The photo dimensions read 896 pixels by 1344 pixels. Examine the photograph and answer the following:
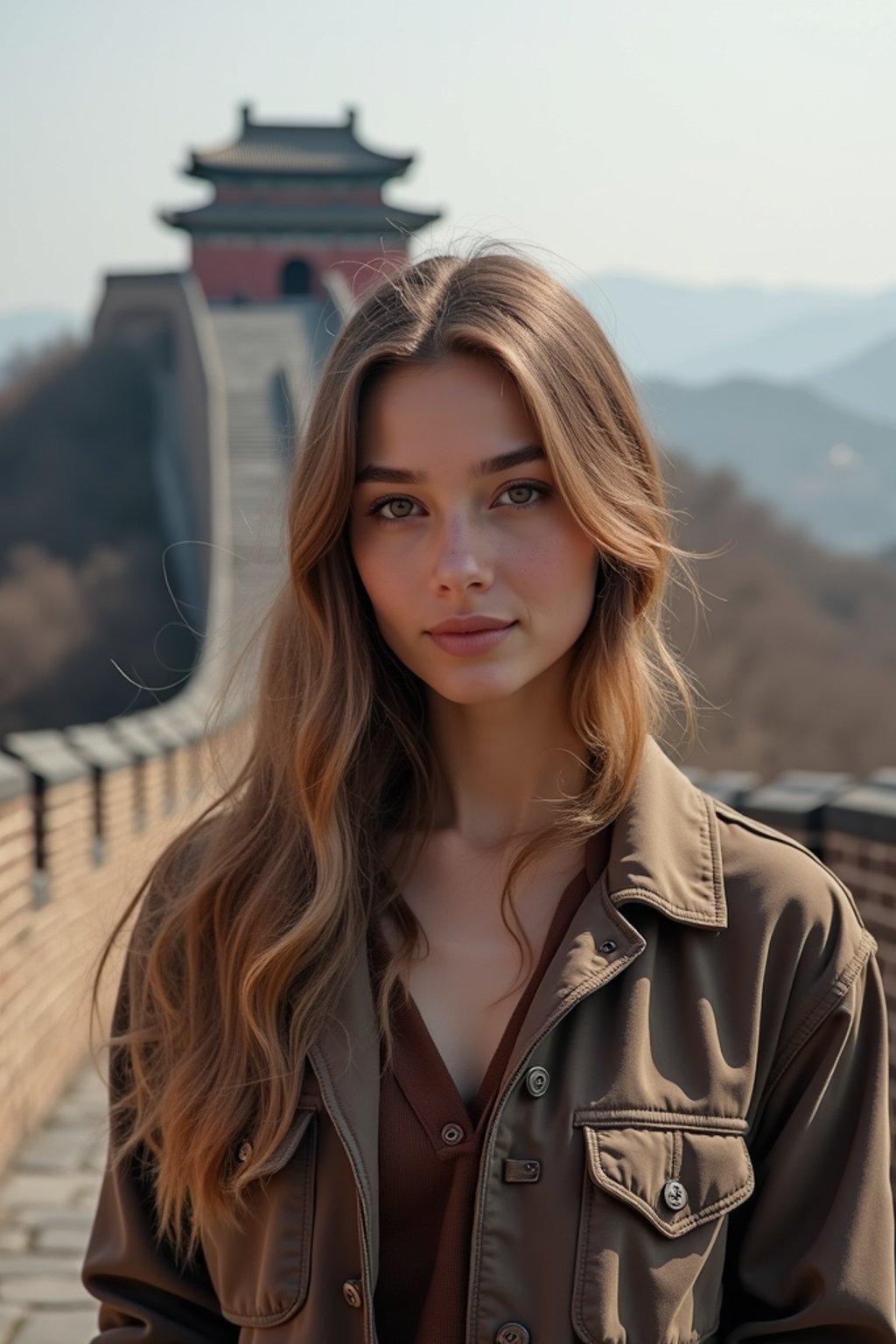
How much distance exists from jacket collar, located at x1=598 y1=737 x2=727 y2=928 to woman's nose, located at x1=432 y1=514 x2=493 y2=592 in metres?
0.29

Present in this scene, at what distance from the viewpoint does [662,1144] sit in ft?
5.44

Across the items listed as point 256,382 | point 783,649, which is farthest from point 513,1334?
point 783,649

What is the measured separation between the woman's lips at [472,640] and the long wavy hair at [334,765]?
0.14 metres

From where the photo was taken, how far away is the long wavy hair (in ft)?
5.90

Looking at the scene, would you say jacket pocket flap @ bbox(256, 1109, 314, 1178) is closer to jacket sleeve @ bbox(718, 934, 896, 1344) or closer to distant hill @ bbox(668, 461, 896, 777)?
jacket sleeve @ bbox(718, 934, 896, 1344)

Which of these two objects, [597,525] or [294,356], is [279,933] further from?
[294,356]

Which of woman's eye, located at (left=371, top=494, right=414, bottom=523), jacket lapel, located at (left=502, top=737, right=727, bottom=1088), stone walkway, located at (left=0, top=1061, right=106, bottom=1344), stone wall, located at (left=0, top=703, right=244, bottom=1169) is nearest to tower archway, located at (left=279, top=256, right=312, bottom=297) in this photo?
stone wall, located at (left=0, top=703, right=244, bottom=1169)

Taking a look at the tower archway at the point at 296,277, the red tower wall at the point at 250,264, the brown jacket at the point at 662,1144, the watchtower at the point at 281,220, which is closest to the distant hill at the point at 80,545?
the red tower wall at the point at 250,264

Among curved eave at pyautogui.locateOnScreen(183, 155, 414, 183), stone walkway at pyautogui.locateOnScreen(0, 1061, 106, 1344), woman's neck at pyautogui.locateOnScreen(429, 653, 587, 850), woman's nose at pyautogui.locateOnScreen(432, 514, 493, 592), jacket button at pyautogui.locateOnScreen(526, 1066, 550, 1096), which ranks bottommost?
stone walkway at pyautogui.locateOnScreen(0, 1061, 106, 1344)

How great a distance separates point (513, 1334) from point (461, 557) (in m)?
0.76

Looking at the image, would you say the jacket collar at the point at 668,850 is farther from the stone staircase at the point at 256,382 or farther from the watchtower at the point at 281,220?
the watchtower at the point at 281,220

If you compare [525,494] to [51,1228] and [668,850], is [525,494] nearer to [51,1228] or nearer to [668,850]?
[668,850]

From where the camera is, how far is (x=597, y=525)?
1.79 meters

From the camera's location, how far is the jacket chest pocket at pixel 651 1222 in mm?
1624
